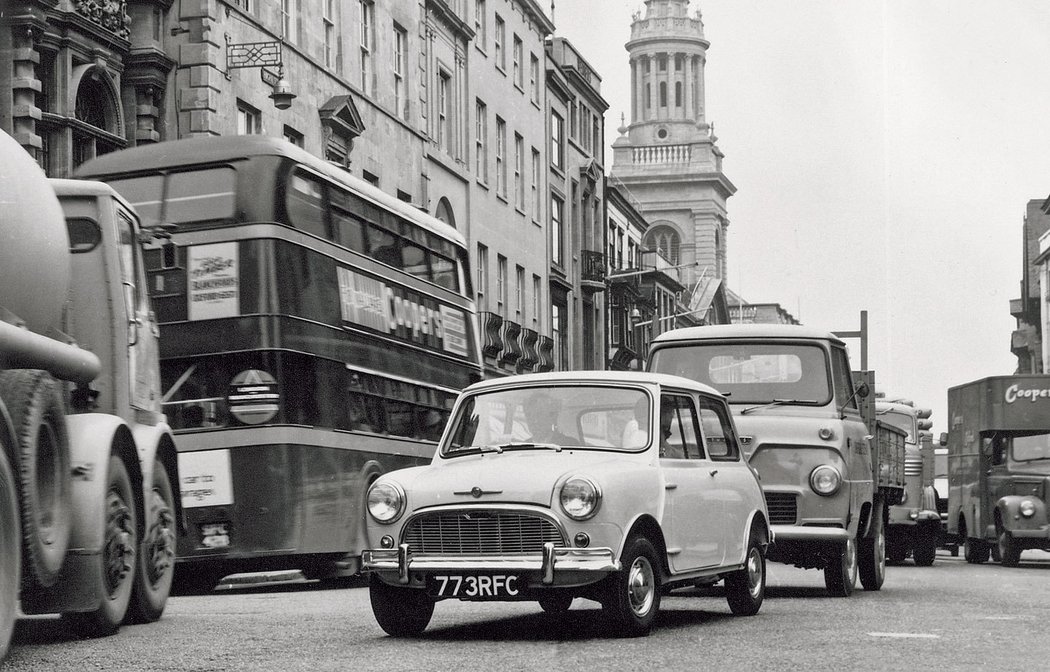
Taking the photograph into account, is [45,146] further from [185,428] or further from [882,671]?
[882,671]

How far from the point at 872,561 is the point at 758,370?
2.21 metres

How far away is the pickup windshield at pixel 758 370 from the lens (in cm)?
1627

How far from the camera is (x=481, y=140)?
162 feet

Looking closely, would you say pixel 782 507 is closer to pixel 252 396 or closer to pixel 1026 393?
Result: pixel 252 396

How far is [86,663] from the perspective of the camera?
30.2ft

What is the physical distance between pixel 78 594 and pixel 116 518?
0.96 metres

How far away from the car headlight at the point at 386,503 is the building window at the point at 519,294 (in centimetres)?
4096

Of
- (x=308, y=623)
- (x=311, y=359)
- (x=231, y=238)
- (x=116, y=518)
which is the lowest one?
(x=308, y=623)

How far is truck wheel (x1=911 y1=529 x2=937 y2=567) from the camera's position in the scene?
25.6 m

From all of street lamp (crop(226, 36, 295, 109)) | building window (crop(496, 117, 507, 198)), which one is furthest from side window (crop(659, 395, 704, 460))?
building window (crop(496, 117, 507, 198))

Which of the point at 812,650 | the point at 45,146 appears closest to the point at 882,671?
the point at 812,650

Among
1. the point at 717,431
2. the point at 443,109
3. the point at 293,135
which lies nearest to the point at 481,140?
the point at 443,109

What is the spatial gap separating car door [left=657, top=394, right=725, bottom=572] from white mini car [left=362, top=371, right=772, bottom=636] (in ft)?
0.05

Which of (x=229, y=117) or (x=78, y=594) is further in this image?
(x=229, y=117)
